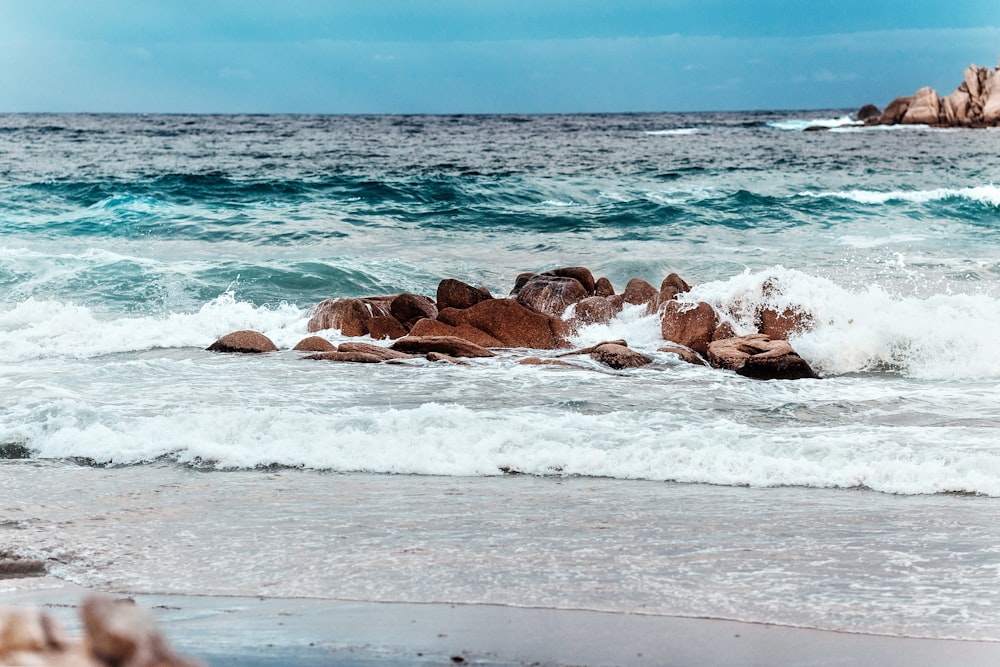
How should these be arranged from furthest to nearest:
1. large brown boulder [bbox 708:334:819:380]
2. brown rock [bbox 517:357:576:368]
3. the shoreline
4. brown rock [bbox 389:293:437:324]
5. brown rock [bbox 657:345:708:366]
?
brown rock [bbox 389:293:437:324]
brown rock [bbox 657:345:708:366]
brown rock [bbox 517:357:576:368]
large brown boulder [bbox 708:334:819:380]
the shoreline

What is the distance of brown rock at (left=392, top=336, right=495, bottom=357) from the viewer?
917 centimetres

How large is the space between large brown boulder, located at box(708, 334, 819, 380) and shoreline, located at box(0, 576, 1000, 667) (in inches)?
204

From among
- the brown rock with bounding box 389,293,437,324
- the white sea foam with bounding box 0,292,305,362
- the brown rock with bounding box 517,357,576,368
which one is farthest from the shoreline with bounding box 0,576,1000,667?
the brown rock with bounding box 389,293,437,324

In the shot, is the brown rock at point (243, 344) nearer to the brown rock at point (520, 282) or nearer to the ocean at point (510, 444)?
the ocean at point (510, 444)

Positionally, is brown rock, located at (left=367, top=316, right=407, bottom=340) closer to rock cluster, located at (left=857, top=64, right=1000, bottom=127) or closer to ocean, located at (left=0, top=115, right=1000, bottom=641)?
ocean, located at (left=0, top=115, right=1000, bottom=641)

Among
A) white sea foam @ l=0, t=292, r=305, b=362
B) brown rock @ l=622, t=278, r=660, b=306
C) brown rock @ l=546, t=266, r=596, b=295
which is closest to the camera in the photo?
white sea foam @ l=0, t=292, r=305, b=362

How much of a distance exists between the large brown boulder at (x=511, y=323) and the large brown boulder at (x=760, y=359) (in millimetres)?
1764

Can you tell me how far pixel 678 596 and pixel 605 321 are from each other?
7124 millimetres

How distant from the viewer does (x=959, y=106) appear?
60188 millimetres

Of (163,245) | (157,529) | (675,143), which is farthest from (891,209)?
(675,143)

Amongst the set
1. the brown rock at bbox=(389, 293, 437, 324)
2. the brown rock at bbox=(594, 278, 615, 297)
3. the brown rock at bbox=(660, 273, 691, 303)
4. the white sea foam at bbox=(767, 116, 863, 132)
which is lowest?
the brown rock at bbox=(389, 293, 437, 324)

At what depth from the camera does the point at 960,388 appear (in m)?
7.94

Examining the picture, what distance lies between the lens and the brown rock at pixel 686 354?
8.98 meters

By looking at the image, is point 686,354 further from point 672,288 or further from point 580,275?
point 580,275
